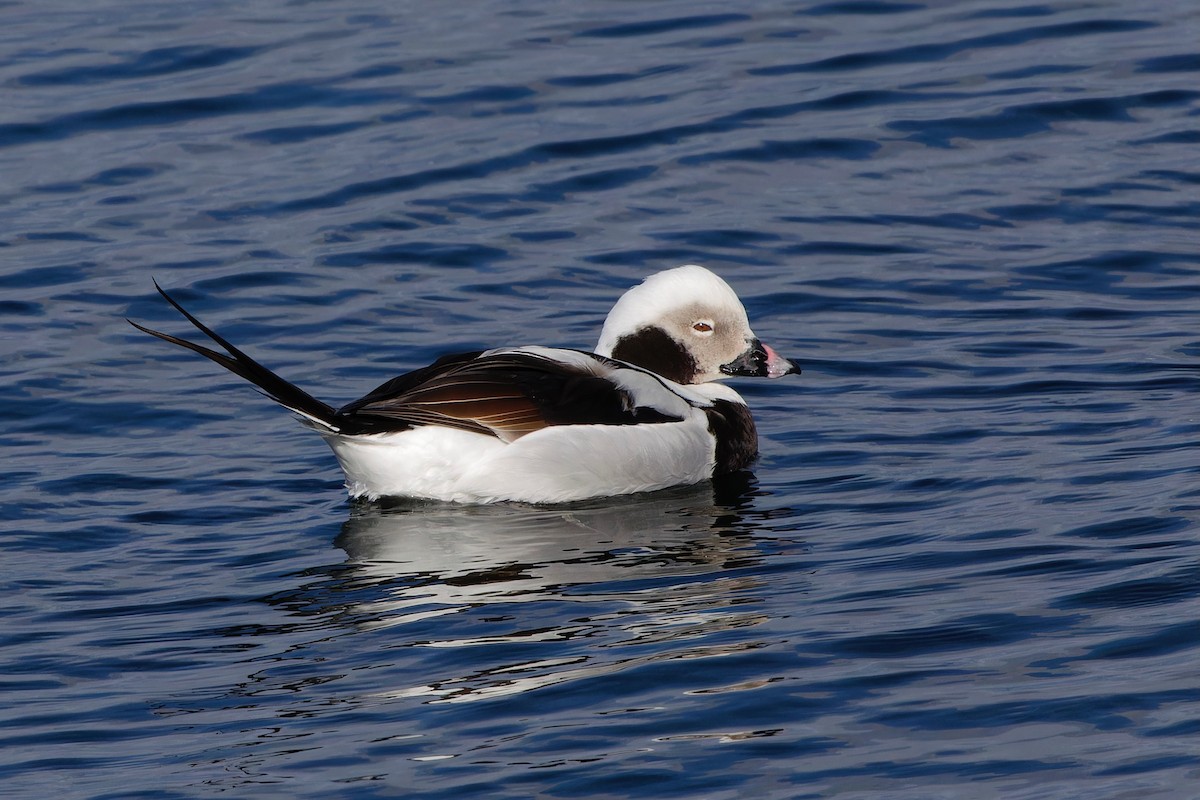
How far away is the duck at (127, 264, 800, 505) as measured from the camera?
7129 mm

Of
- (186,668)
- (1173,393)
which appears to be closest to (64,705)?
(186,668)

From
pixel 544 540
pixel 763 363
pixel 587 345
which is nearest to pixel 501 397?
pixel 544 540

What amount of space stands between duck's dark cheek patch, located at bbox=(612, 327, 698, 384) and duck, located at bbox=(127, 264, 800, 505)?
0.14 meters

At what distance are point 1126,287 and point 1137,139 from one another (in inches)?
99.7

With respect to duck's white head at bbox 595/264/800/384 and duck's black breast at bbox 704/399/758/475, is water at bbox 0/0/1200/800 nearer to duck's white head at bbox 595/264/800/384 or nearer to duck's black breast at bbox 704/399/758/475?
duck's black breast at bbox 704/399/758/475

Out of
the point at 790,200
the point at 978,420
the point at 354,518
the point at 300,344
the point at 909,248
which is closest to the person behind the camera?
the point at 354,518

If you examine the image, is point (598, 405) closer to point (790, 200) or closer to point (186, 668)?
point (186, 668)

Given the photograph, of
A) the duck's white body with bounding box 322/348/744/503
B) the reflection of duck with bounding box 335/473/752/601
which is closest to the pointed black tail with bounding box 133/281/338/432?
the duck's white body with bounding box 322/348/744/503

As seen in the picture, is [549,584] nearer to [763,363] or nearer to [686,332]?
[686,332]

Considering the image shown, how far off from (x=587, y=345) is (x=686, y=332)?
1237mm

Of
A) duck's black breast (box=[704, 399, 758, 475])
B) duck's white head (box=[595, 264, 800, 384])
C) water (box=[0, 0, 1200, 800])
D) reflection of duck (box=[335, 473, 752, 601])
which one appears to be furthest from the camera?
duck's white head (box=[595, 264, 800, 384])

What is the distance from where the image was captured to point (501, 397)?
23.9 ft

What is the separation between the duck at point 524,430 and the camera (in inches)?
281

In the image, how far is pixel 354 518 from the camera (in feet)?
23.8
